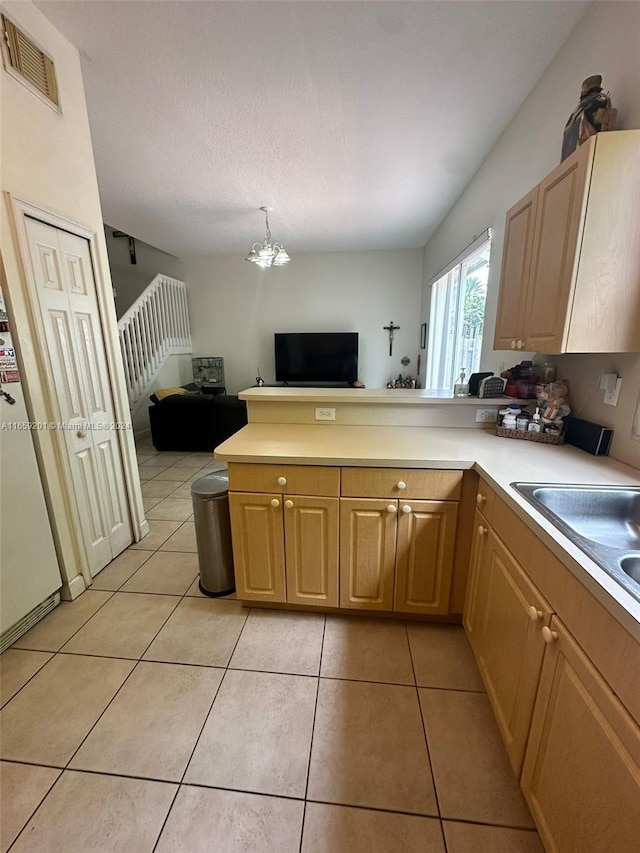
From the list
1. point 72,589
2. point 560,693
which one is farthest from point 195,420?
point 560,693

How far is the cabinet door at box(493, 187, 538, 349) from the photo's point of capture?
59.7 inches

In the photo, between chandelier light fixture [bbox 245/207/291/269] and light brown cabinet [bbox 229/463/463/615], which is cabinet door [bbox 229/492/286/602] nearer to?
light brown cabinet [bbox 229/463/463/615]

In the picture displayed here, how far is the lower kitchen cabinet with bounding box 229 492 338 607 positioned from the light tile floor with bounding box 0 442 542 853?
0.19 m

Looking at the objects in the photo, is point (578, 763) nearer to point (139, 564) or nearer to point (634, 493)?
point (634, 493)

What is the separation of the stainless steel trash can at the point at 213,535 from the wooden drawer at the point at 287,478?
315mm

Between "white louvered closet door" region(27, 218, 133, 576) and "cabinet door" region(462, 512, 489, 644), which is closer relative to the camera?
"cabinet door" region(462, 512, 489, 644)

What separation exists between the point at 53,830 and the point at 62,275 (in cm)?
218

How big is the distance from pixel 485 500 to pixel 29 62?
2796 mm

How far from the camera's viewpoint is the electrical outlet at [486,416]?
186 centimetres

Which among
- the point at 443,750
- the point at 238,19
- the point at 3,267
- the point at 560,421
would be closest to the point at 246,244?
the point at 238,19

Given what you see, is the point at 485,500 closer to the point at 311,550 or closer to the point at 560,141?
the point at 311,550

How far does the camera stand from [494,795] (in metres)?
1.08

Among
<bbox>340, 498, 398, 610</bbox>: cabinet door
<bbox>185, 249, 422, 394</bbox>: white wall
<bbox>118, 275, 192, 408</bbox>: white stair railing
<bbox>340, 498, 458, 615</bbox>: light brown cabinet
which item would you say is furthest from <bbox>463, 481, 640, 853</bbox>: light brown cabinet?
<bbox>185, 249, 422, 394</bbox>: white wall

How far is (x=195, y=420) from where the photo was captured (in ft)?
14.4
